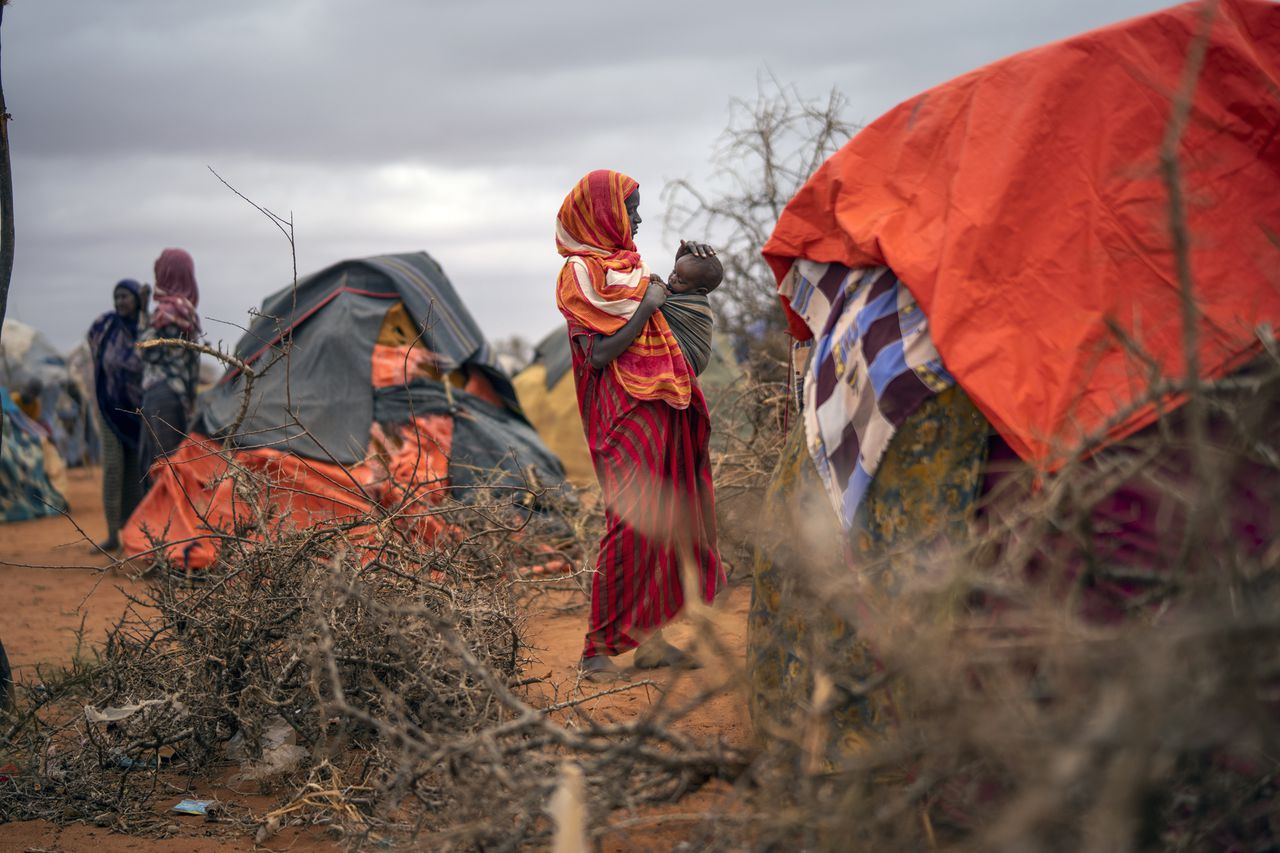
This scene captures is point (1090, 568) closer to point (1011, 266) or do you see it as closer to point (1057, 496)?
point (1057, 496)

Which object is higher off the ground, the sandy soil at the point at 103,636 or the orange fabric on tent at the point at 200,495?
the orange fabric on tent at the point at 200,495

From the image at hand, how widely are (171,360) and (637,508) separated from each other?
5.07 metres

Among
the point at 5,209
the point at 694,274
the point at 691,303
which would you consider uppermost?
the point at 5,209

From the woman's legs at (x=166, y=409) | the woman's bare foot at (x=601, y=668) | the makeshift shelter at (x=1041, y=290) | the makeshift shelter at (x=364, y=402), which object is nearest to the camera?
the makeshift shelter at (x=1041, y=290)

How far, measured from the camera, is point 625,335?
408cm

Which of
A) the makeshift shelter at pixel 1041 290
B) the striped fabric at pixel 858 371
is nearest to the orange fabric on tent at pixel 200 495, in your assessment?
the striped fabric at pixel 858 371

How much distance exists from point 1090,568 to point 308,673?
91.1 inches

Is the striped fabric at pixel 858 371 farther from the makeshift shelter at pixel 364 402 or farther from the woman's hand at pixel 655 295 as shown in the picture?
the makeshift shelter at pixel 364 402

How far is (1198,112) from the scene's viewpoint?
240cm

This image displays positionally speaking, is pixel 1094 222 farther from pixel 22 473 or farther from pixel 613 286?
pixel 22 473

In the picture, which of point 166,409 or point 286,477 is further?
point 166,409

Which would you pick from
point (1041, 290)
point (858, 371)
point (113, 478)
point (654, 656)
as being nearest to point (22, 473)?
point (113, 478)

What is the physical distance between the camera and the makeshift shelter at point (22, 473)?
11.1m

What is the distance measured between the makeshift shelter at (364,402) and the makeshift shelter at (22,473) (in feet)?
14.3
